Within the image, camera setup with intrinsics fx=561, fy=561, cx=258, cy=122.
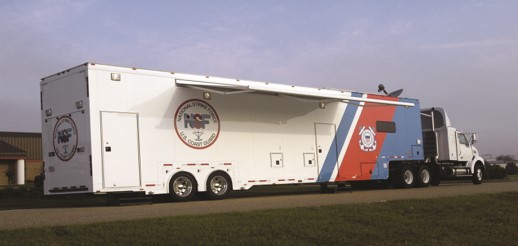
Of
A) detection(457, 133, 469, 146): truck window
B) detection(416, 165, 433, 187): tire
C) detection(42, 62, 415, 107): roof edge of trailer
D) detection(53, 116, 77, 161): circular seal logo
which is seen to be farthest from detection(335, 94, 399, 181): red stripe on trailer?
detection(53, 116, 77, 161): circular seal logo

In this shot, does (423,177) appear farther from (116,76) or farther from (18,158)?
(18,158)

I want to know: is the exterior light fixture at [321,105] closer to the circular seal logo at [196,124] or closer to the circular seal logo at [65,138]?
the circular seal logo at [196,124]

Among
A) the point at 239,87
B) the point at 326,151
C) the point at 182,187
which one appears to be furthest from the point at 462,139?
the point at 182,187

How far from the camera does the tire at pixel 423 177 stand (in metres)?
22.1

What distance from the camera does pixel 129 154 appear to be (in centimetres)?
1415

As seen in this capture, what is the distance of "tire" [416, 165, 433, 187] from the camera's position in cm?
2209

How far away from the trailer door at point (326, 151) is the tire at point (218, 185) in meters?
3.69

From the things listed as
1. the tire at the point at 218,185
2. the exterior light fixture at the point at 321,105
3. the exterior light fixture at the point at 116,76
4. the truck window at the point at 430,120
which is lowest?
the tire at the point at 218,185

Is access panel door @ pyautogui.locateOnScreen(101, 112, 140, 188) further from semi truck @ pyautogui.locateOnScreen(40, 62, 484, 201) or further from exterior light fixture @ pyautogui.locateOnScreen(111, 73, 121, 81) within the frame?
exterior light fixture @ pyautogui.locateOnScreen(111, 73, 121, 81)

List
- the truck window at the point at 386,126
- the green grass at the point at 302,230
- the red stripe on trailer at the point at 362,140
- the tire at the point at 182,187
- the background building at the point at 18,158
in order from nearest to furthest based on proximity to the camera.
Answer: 1. the green grass at the point at 302,230
2. the tire at the point at 182,187
3. the red stripe on trailer at the point at 362,140
4. the truck window at the point at 386,126
5. the background building at the point at 18,158

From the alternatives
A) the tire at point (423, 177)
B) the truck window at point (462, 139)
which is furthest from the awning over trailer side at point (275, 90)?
the truck window at point (462, 139)

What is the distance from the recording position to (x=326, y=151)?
1867cm

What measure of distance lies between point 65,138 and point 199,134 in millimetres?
3533

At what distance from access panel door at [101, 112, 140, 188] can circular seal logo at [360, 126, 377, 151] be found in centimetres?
878
